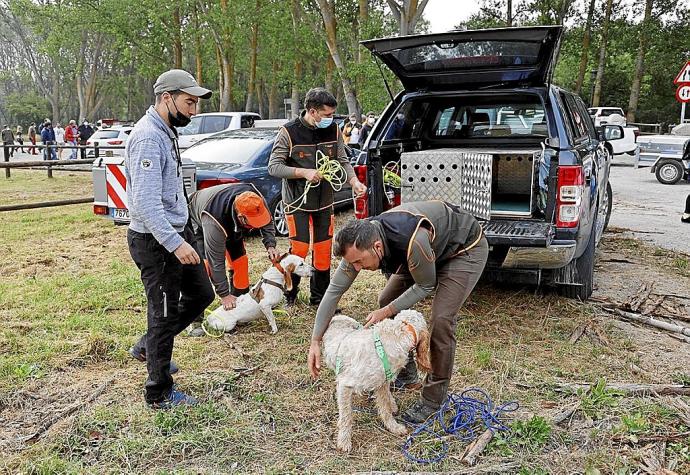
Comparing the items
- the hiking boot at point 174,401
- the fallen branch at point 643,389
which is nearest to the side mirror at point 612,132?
the fallen branch at point 643,389

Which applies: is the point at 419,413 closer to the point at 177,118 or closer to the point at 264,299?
the point at 264,299

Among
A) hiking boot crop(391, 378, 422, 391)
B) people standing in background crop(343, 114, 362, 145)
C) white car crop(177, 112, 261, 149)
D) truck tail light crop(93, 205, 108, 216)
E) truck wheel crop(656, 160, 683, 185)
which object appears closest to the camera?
hiking boot crop(391, 378, 422, 391)

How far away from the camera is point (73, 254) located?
7.47m

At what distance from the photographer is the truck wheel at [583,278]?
539cm

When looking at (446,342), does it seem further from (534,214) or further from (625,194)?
(625,194)

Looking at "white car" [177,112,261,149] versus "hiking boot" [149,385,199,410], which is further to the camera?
"white car" [177,112,261,149]

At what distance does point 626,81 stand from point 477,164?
3454cm

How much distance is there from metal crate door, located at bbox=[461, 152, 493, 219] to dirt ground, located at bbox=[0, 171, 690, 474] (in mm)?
930

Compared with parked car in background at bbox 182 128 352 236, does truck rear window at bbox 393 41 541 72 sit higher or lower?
higher

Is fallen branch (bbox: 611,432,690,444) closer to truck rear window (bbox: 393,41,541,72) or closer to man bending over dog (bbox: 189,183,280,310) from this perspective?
man bending over dog (bbox: 189,183,280,310)

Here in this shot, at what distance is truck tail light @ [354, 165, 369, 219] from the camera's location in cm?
524

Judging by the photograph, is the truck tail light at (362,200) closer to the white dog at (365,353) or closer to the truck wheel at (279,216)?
the white dog at (365,353)

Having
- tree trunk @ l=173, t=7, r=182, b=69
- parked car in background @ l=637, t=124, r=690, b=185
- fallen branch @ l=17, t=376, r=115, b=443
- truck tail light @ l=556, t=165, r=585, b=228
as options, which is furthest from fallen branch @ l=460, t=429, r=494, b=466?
tree trunk @ l=173, t=7, r=182, b=69

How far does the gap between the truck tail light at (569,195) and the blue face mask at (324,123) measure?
191 cm
